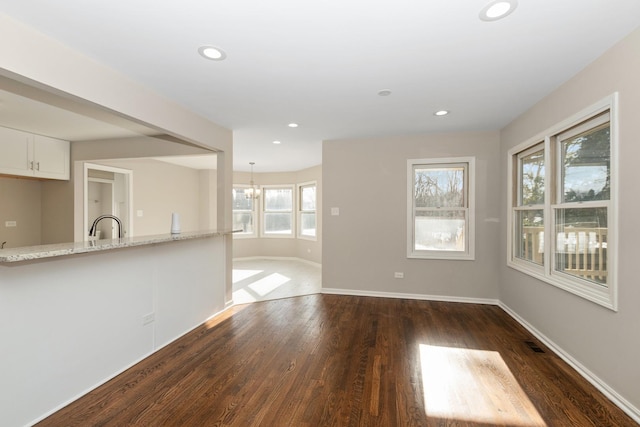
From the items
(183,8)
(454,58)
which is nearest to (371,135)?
(454,58)

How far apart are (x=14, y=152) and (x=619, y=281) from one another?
6674mm

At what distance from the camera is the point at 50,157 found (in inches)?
170

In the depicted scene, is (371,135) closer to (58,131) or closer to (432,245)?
(432,245)

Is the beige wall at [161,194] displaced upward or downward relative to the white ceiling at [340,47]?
downward

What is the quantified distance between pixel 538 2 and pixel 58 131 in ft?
18.0

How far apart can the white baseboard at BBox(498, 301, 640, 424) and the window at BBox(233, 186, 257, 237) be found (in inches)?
259

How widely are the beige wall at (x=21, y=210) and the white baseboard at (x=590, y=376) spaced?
7.19 meters

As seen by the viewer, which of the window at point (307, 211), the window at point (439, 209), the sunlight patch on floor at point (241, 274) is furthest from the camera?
the window at point (307, 211)

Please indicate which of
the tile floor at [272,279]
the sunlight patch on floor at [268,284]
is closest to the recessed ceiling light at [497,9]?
the tile floor at [272,279]

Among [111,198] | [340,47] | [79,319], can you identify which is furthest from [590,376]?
[111,198]

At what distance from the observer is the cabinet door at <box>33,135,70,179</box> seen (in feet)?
13.6

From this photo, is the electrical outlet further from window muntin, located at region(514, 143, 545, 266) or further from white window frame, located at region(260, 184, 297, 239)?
white window frame, located at region(260, 184, 297, 239)

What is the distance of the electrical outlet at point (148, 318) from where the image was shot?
8.49ft

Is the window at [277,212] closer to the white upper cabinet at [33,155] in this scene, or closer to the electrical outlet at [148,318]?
the white upper cabinet at [33,155]
